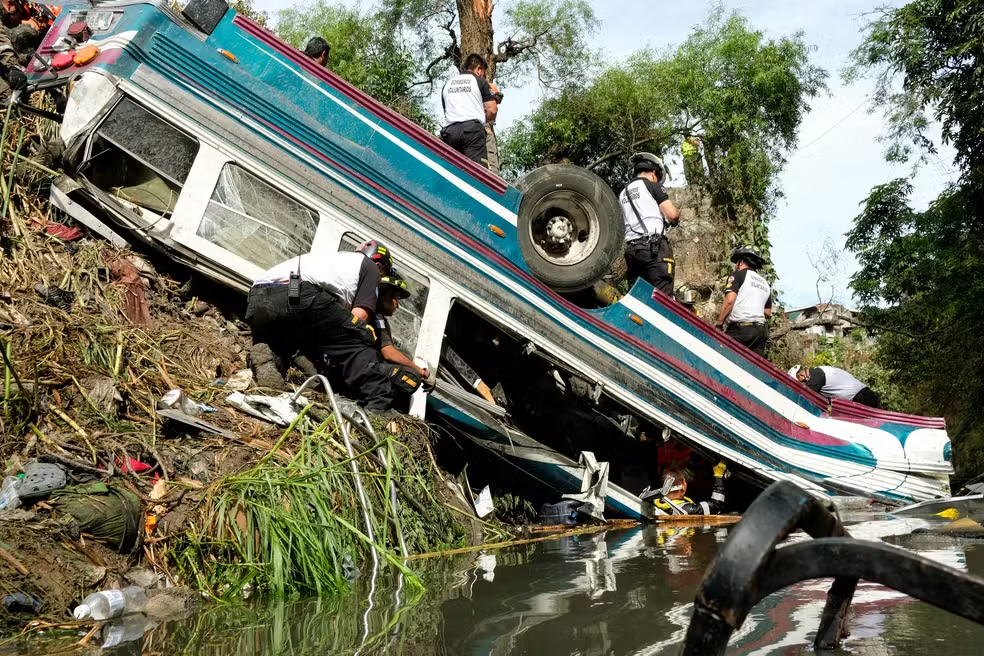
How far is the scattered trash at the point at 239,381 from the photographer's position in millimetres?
5379

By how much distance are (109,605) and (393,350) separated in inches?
109

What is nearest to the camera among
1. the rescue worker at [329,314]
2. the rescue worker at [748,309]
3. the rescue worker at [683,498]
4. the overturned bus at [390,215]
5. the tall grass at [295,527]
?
the tall grass at [295,527]

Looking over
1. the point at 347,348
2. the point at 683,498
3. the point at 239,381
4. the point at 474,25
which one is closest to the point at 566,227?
the point at 347,348

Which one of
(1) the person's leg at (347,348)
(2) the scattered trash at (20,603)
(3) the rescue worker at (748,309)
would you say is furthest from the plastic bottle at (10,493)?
(3) the rescue worker at (748,309)

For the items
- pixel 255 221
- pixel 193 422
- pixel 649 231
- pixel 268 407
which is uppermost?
pixel 649 231

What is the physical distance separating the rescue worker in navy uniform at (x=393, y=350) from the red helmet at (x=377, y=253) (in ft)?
0.27

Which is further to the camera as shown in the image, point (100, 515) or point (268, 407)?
point (268, 407)

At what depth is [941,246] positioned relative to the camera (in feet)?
43.0

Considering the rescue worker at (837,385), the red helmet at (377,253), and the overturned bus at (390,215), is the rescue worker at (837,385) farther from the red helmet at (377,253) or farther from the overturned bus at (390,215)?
the red helmet at (377,253)

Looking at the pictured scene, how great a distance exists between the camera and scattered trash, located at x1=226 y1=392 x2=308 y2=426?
5.06m

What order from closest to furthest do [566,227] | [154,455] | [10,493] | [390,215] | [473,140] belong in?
[10,493], [154,455], [390,215], [566,227], [473,140]

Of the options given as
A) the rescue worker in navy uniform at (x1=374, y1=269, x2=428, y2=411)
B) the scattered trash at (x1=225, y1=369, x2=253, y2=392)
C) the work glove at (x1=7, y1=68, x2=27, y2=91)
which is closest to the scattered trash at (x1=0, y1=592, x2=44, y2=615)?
the scattered trash at (x1=225, y1=369, x2=253, y2=392)

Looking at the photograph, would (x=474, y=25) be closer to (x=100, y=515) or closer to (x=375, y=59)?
(x=375, y=59)

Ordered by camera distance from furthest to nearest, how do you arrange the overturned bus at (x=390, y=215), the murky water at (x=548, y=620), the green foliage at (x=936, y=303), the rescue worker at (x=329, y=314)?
the green foliage at (x=936, y=303)
the overturned bus at (x=390, y=215)
the rescue worker at (x=329, y=314)
the murky water at (x=548, y=620)
